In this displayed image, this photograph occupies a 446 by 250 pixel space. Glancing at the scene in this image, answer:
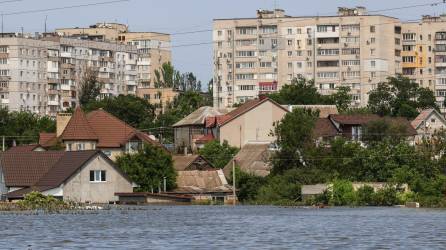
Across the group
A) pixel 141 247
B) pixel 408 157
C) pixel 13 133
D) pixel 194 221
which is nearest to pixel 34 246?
pixel 141 247

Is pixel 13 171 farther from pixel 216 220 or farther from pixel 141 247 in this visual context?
pixel 141 247

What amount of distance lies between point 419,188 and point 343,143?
13.5m

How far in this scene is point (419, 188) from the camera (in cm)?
9950

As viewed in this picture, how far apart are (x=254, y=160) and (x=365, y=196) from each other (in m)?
25.0

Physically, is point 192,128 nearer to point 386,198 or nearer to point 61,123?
point 61,123

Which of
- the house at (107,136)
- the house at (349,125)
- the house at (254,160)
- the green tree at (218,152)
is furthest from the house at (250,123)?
the house at (107,136)

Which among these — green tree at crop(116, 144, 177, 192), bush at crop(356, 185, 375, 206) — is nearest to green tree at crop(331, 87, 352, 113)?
green tree at crop(116, 144, 177, 192)

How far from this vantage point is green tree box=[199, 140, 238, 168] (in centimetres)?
13025

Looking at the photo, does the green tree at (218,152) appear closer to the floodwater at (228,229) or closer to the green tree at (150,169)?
the green tree at (150,169)

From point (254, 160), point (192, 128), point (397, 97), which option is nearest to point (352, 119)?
point (254, 160)

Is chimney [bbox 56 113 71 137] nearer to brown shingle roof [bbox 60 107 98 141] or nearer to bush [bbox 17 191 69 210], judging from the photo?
brown shingle roof [bbox 60 107 98 141]

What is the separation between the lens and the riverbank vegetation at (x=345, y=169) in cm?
9875

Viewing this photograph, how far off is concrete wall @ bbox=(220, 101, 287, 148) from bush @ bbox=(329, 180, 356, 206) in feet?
→ 129

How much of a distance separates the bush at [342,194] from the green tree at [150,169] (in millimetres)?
19448
